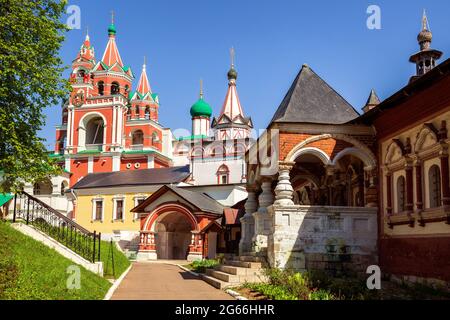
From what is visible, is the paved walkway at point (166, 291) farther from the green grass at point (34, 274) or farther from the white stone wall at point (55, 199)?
the white stone wall at point (55, 199)

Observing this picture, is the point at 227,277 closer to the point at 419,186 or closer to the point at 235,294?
the point at 235,294

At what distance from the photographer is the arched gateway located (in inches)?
1323

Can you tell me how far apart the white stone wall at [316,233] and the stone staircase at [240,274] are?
49 cm

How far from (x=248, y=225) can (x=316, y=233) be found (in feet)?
17.4

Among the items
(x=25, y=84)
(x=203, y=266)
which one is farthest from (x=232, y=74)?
(x=25, y=84)

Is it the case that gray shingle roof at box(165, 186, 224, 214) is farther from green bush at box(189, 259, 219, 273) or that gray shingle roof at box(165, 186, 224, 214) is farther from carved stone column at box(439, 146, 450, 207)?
carved stone column at box(439, 146, 450, 207)

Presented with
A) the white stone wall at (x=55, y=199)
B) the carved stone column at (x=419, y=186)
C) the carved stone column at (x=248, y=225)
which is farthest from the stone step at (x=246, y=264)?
the white stone wall at (x=55, y=199)

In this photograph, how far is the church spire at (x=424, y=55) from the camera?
2292cm

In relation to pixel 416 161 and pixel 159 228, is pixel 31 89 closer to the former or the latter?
pixel 416 161

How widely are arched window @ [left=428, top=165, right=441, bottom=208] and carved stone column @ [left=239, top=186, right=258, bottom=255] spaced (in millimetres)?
7591

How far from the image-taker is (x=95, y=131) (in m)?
59.8

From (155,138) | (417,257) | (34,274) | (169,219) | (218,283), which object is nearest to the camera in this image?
(34,274)

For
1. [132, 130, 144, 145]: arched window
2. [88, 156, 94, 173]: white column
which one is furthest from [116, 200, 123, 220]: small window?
[132, 130, 144, 145]: arched window

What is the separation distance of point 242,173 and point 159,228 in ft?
41.0
